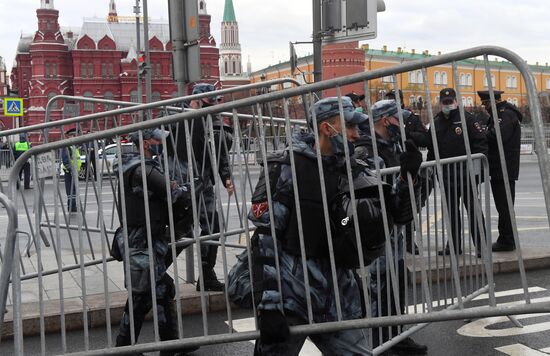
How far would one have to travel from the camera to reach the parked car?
4224 mm

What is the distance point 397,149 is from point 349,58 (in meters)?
51.8

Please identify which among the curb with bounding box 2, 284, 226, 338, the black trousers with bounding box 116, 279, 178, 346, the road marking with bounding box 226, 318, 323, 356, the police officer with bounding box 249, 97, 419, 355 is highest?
the police officer with bounding box 249, 97, 419, 355

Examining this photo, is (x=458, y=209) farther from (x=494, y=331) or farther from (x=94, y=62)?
(x=94, y=62)

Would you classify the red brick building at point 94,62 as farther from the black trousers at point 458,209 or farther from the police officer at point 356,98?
the black trousers at point 458,209

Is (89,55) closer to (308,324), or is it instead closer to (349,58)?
(349,58)

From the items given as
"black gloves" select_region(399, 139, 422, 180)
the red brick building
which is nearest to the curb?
"black gloves" select_region(399, 139, 422, 180)

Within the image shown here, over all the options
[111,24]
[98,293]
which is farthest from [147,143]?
[111,24]

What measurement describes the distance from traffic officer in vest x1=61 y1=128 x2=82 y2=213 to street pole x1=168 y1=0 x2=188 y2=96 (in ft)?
3.84

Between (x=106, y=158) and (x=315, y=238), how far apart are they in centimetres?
244

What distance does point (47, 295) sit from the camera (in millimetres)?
6480

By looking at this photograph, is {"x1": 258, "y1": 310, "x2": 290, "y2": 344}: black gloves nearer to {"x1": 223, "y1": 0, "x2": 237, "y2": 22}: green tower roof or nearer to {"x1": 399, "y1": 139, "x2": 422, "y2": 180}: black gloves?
{"x1": 399, "y1": 139, "x2": 422, "y2": 180}: black gloves

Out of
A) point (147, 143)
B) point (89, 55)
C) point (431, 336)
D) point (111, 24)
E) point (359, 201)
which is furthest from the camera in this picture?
point (111, 24)

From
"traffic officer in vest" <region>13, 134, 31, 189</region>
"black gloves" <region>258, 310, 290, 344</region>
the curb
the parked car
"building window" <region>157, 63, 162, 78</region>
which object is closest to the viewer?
"black gloves" <region>258, 310, 290, 344</region>

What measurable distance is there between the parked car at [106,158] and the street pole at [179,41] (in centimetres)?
162
